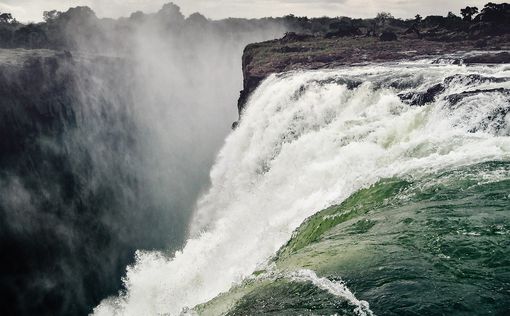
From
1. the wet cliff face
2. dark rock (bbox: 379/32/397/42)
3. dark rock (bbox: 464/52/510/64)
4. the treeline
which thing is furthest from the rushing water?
the treeline

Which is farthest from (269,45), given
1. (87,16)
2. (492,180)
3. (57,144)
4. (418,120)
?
(87,16)

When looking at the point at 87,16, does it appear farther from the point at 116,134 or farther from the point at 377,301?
the point at 377,301

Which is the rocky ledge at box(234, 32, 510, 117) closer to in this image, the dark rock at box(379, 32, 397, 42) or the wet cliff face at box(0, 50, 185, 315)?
the dark rock at box(379, 32, 397, 42)

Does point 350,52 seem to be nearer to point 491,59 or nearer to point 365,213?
point 491,59

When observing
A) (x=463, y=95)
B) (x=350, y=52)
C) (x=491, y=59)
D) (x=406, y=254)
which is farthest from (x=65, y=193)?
(x=406, y=254)

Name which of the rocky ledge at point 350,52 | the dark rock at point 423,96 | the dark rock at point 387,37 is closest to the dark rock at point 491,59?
the rocky ledge at point 350,52

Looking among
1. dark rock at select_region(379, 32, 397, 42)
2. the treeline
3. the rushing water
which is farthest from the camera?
the treeline
